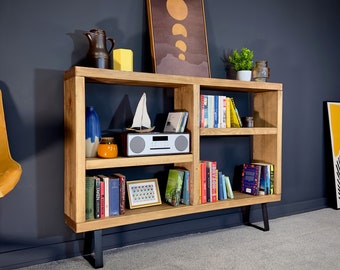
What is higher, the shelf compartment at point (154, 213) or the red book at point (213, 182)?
the red book at point (213, 182)

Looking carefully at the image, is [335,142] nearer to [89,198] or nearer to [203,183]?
[203,183]

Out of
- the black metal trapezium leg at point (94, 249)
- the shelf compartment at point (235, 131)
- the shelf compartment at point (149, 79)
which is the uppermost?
the shelf compartment at point (149, 79)

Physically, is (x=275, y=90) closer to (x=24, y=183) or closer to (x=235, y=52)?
(x=235, y=52)

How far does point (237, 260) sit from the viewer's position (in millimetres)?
1957

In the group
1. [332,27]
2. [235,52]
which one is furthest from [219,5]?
[332,27]

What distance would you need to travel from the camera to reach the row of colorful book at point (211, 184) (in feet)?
7.25

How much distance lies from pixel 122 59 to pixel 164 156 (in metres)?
0.62

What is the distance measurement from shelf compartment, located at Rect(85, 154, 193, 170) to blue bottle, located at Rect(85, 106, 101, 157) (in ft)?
0.34

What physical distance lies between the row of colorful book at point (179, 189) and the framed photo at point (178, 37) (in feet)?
2.15

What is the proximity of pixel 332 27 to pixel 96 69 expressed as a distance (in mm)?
2596

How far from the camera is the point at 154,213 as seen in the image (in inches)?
78.5

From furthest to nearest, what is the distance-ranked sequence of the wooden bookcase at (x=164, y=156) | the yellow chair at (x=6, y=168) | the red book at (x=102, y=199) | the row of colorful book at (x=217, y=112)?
1. the row of colorful book at (x=217, y=112)
2. the red book at (x=102, y=199)
3. the wooden bookcase at (x=164, y=156)
4. the yellow chair at (x=6, y=168)

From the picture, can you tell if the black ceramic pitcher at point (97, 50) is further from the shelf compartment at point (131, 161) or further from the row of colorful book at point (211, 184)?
the row of colorful book at point (211, 184)

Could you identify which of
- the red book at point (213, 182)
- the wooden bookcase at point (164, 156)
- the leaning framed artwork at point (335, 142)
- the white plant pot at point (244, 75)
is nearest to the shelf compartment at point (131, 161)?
the wooden bookcase at point (164, 156)
